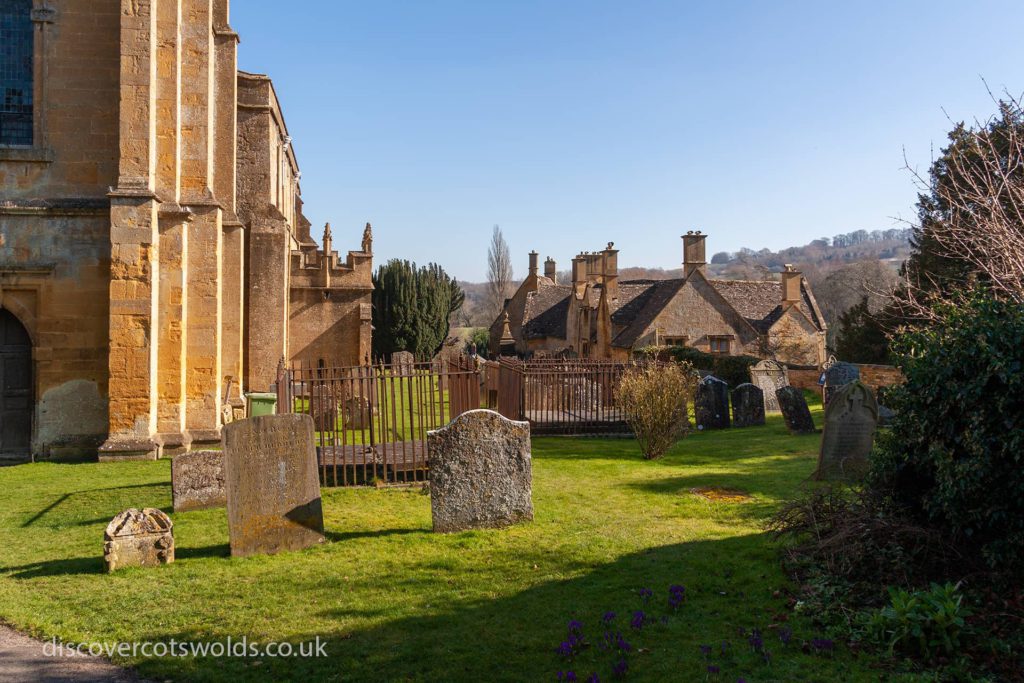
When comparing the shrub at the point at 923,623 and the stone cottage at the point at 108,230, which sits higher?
the stone cottage at the point at 108,230

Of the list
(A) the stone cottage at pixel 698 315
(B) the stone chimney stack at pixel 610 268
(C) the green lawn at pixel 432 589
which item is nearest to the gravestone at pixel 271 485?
(C) the green lawn at pixel 432 589

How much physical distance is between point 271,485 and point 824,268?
4644 inches

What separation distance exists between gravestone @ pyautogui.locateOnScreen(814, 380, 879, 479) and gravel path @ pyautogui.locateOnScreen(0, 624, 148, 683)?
29.9 feet

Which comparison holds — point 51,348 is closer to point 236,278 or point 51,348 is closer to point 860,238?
point 236,278

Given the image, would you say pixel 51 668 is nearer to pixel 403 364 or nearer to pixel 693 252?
pixel 403 364

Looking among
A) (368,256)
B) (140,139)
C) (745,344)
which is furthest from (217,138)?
(745,344)

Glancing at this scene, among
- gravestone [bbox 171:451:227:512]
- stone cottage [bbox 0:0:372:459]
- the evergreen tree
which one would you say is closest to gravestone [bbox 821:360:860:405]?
stone cottage [bbox 0:0:372:459]

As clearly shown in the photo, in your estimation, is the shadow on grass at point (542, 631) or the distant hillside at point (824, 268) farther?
the distant hillside at point (824, 268)

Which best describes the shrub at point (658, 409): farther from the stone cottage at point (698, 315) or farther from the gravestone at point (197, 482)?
the stone cottage at point (698, 315)

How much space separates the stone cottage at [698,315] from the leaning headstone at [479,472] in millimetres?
23938

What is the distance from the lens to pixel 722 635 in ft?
17.8

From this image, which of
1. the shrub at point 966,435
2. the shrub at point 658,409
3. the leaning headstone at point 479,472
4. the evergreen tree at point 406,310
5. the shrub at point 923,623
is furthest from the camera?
the evergreen tree at point 406,310

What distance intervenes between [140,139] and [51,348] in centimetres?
459

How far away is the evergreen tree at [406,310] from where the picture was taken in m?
40.7
